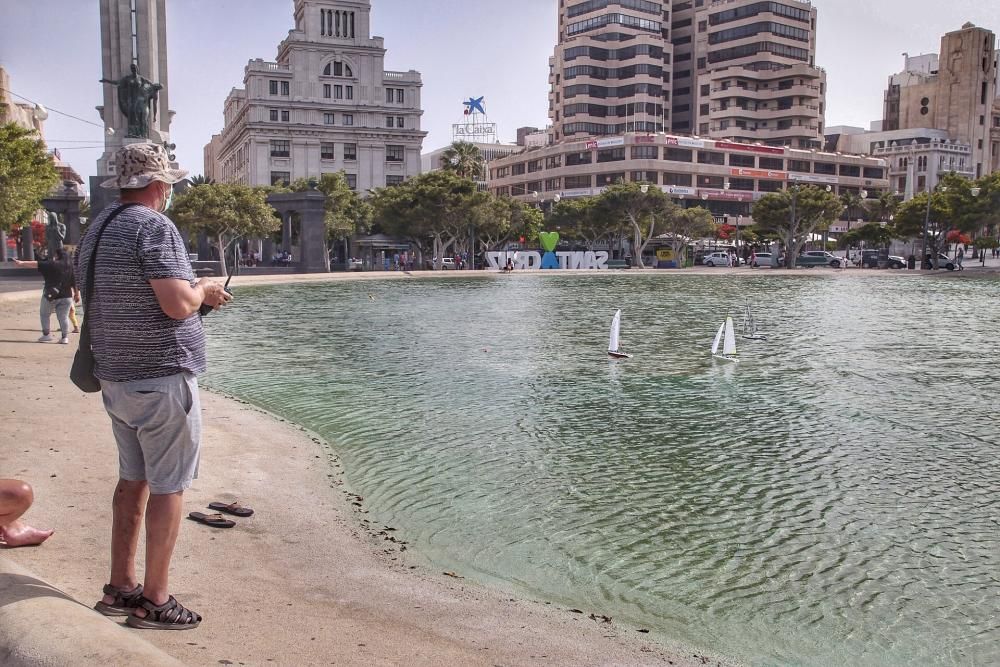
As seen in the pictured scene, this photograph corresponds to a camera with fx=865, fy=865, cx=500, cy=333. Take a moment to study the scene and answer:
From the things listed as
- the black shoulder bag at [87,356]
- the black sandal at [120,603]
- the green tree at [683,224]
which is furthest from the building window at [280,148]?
the black sandal at [120,603]

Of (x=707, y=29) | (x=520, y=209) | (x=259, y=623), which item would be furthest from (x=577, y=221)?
(x=259, y=623)

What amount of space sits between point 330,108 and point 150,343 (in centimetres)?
11160

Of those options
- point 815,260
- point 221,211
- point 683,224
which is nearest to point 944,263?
point 815,260

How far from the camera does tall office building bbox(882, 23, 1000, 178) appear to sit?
439 feet

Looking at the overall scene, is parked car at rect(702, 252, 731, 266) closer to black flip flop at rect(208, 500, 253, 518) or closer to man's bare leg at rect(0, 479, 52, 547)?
black flip flop at rect(208, 500, 253, 518)

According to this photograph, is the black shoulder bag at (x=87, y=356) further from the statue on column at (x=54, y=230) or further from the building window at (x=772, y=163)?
the building window at (x=772, y=163)

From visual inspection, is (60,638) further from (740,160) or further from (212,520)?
(740,160)

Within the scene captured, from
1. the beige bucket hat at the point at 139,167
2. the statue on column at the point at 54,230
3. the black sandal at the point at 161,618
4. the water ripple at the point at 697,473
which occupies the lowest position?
the water ripple at the point at 697,473

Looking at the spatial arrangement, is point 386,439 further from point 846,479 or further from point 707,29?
point 707,29

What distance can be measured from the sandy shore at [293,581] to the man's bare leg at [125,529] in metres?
0.33

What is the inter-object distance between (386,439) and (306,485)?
7.19 ft

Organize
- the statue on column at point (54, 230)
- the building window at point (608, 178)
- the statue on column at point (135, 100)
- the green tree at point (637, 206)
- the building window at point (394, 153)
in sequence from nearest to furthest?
the statue on column at point (135, 100), the statue on column at point (54, 230), the green tree at point (637, 206), the building window at point (608, 178), the building window at point (394, 153)

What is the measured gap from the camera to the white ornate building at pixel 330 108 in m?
108

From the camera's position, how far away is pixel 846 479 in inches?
323
